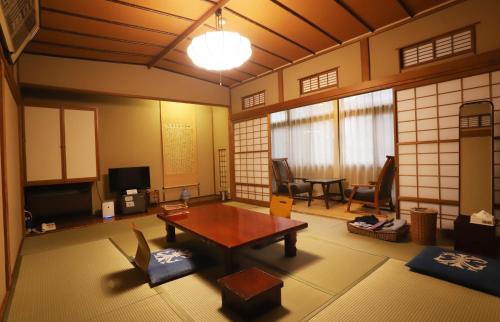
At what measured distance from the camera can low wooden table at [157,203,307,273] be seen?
221 centimetres

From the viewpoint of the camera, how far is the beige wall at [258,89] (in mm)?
5211

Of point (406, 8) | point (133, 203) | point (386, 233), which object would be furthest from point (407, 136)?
point (133, 203)

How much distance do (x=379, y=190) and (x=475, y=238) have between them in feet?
5.98

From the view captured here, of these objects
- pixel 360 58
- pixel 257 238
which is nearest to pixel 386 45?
pixel 360 58

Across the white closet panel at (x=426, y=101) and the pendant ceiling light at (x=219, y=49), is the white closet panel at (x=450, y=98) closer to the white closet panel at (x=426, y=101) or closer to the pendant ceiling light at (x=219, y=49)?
the white closet panel at (x=426, y=101)

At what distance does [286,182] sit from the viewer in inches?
233

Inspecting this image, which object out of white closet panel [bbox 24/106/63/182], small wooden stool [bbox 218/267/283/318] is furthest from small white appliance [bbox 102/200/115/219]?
small wooden stool [bbox 218/267/283/318]

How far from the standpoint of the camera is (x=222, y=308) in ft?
6.01

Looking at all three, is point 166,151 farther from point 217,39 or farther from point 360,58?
point 360,58

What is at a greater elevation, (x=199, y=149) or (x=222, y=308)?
(x=199, y=149)

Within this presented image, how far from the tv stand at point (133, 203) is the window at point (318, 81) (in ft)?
12.4

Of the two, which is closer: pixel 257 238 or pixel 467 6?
pixel 257 238

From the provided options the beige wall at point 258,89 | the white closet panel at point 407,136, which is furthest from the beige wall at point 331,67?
the white closet panel at point 407,136

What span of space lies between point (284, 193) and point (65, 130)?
4391 millimetres
